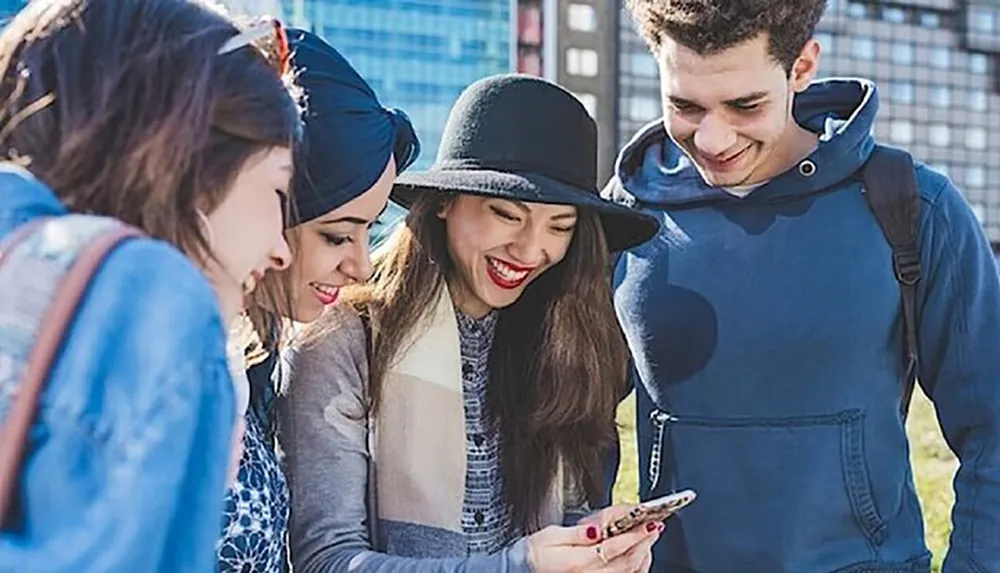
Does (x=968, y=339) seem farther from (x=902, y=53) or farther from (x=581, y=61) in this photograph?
(x=902, y=53)

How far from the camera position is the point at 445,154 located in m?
2.31

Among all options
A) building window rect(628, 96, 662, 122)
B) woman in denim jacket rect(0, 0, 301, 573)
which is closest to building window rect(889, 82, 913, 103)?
building window rect(628, 96, 662, 122)

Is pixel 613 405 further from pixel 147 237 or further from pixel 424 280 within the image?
pixel 147 237

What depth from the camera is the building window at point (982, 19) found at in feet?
146

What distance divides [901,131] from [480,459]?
42470mm

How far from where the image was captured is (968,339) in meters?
2.26

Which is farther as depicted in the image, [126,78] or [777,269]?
[777,269]

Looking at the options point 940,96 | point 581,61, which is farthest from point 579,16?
point 940,96

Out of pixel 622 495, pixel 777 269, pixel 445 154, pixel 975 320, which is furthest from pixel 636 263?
pixel 622 495

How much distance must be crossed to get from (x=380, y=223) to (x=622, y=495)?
2585mm

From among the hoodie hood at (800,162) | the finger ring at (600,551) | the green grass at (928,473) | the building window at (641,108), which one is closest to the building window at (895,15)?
the building window at (641,108)

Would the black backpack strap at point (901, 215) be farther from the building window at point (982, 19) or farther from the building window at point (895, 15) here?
the building window at point (982, 19)

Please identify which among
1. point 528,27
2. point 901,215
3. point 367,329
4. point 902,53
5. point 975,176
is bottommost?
point 975,176

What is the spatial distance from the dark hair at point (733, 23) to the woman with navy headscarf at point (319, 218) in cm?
57
